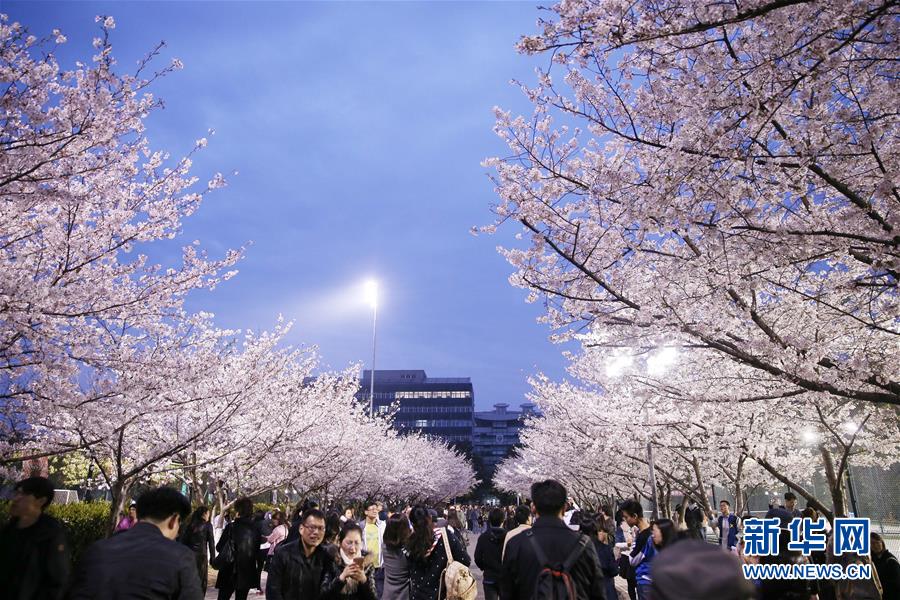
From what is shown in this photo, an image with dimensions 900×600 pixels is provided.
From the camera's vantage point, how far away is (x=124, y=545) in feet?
9.25

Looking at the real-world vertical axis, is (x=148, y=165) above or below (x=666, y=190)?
above

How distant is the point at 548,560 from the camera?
3543 mm

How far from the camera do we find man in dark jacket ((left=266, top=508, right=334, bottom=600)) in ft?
14.8

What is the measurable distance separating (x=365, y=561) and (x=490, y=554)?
307cm

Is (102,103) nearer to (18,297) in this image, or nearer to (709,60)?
(18,297)

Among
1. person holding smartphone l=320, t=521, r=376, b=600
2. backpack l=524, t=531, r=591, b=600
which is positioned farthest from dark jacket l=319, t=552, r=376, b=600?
backpack l=524, t=531, r=591, b=600

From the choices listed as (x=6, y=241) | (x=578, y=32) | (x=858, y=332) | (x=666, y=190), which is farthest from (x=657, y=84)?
(x=6, y=241)

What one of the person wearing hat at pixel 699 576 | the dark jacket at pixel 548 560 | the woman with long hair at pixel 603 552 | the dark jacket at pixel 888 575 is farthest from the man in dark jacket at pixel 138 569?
the dark jacket at pixel 888 575

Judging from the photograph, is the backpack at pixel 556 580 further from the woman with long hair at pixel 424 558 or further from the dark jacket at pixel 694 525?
the dark jacket at pixel 694 525

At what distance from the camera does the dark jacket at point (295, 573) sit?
4504 millimetres

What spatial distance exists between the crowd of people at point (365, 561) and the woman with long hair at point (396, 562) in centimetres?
1

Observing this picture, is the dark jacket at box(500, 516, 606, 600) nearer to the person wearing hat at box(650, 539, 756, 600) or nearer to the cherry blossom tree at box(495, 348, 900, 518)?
the person wearing hat at box(650, 539, 756, 600)

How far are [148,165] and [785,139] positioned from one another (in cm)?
836

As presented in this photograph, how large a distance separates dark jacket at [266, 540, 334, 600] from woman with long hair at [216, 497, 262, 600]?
3.16m
